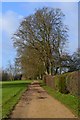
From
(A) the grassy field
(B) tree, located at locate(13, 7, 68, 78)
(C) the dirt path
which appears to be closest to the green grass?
(C) the dirt path

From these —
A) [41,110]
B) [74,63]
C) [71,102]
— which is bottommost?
[41,110]

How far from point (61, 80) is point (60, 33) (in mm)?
25670

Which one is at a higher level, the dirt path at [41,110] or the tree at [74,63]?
the tree at [74,63]

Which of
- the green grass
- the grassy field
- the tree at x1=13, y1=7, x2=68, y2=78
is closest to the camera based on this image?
the green grass

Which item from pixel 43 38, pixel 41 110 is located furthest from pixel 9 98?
pixel 43 38

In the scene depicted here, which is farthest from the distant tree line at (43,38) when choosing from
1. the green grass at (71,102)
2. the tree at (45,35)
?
the green grass at (71,102)

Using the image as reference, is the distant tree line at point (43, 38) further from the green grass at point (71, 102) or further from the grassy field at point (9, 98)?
the green grass at point (71, 102)

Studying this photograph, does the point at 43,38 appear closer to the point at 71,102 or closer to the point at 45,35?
the point at 45,35

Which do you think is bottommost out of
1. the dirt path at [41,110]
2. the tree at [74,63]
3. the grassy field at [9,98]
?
the dirt path at [41,110]

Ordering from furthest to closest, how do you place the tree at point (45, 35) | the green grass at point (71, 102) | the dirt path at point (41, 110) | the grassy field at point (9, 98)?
the tree at point (45, 35), the grassy field at point (9, 98), the green grass at point (71, 102), the dirt path at point (41, 110)

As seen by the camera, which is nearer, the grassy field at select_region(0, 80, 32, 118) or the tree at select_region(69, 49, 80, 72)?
the grassy field at select_region(0, 80, 32, 118)

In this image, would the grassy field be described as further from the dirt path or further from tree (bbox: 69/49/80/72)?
tree (bbox: 69/49/80/72)

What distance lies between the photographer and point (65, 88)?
27.5 metres

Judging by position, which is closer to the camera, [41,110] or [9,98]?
[41,110]
